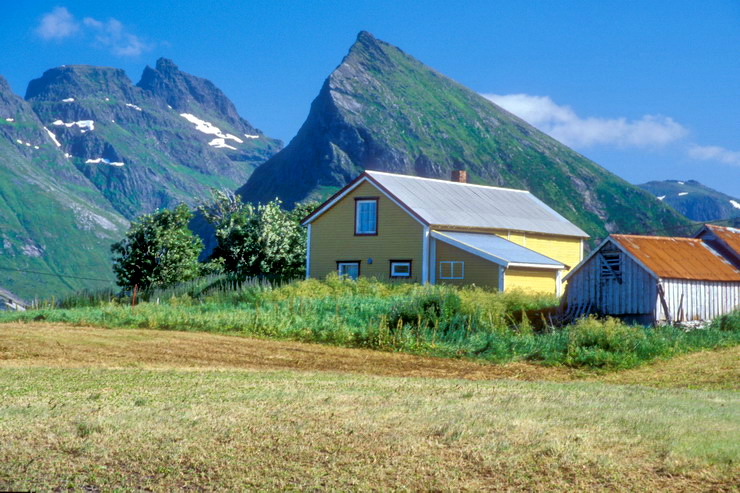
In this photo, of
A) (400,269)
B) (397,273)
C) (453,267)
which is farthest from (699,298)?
(397,273)

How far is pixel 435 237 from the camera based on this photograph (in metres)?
39.8

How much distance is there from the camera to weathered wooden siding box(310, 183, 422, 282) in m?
40.8

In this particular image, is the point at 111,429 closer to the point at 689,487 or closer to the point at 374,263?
the point at 689,487

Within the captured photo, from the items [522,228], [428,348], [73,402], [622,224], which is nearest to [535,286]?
[522,228]

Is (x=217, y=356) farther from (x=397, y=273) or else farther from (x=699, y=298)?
(x=397, y=273)

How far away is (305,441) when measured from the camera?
10.1 meters

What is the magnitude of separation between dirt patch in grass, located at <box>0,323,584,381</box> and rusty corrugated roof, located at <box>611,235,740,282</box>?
920 cm

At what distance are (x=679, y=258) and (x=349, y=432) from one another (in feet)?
73.1

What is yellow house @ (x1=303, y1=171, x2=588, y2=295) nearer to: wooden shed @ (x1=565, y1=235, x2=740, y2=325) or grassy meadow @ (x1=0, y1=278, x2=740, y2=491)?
wooden shed @ (x1=565, y1=235, x2=740, y2=325)

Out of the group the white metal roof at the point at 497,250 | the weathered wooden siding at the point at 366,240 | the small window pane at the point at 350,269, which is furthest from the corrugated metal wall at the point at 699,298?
the small window pane at the point at 350,269

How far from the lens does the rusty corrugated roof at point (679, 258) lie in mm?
28453

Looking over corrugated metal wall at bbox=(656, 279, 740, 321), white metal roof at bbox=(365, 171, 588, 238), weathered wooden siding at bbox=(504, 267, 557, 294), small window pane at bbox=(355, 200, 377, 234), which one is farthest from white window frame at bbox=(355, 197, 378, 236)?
corrugated metal wall at bbox=(656, 279, 740, 321)

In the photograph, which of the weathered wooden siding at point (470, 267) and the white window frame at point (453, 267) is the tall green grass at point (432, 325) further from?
the white window frame at point (453, 267)

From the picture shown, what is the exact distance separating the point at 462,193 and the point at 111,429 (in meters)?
37.9
